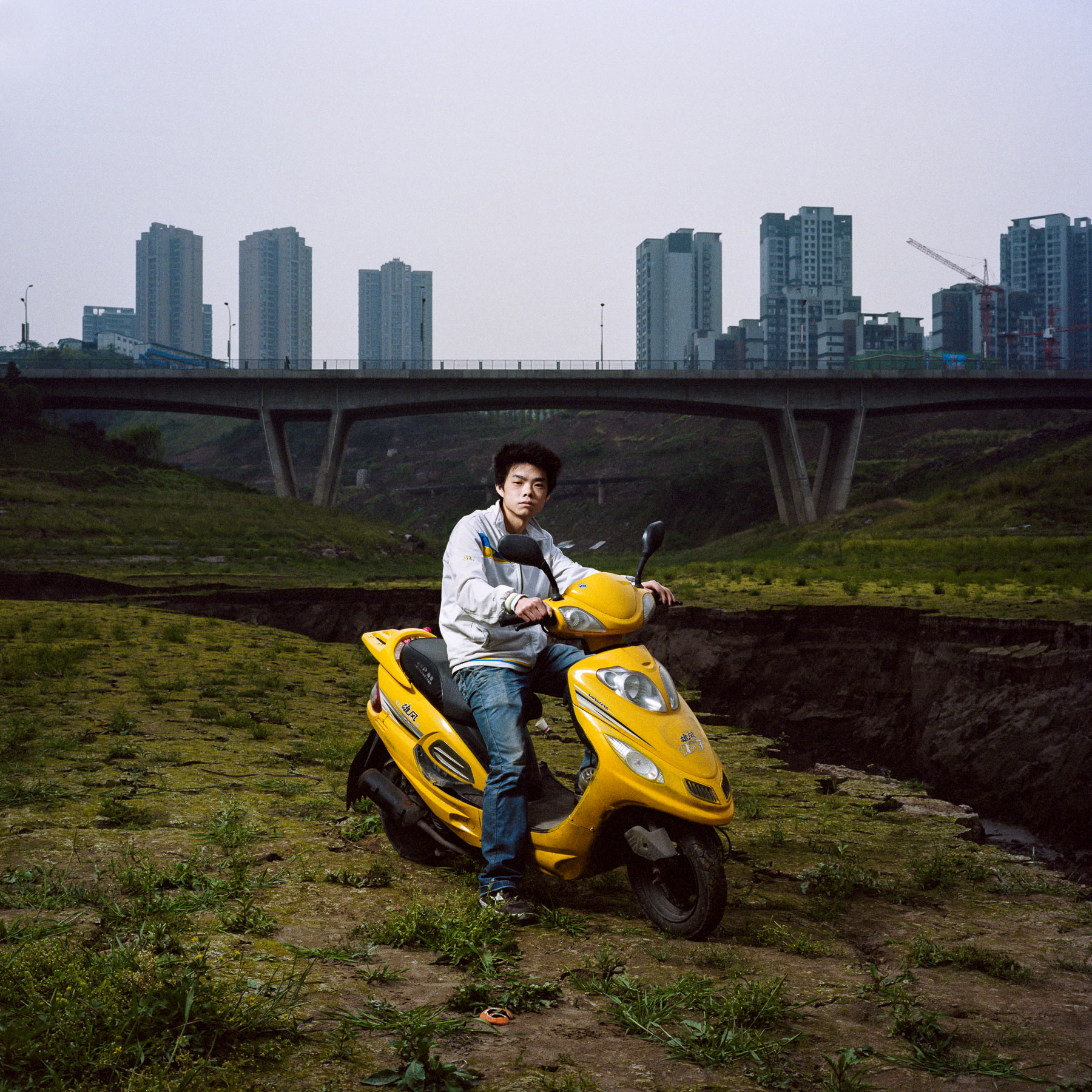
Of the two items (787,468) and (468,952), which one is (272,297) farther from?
(468,952)

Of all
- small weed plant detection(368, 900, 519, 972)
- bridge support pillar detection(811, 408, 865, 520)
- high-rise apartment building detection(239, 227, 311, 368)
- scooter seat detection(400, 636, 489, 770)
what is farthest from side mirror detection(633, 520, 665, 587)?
high-rise apartment building detection(239, 227, 311, 368)

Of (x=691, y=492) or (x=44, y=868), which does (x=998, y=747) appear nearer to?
(x=44, y=868)

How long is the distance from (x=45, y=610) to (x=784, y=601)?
1028 cm

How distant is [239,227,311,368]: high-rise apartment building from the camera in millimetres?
158875

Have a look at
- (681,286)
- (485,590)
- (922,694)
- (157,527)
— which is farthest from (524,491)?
(681,286)

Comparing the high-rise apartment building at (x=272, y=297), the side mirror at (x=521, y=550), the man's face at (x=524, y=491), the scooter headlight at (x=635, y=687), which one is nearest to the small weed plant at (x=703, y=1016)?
the scooter headlight at (x=635, y=687)

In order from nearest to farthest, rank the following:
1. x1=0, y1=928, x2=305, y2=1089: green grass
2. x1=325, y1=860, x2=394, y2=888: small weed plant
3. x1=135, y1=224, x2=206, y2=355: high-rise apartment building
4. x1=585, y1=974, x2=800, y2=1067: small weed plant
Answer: x1=0, y1=928, x2=305, y2=1089: green grass → x1=585, y1=974, x2=800, y2=1067: small weed plant → x1=325, y1=860, x2=394, y2=888: small weed plant → x1=135, y1=224, x2=206, y2=355: high-rise apartment building

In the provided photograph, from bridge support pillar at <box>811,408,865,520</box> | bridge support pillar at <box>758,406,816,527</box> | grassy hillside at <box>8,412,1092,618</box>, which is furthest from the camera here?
bridge support pillar at <box>811,408,865,520</box>

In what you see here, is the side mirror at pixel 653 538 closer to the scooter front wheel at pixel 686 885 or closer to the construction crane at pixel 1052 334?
the scooter front wheel at pixel 686 885

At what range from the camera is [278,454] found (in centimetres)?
5109

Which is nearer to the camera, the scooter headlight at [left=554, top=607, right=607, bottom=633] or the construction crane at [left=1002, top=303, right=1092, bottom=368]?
the scooter headlight at [left=554, top=607, right=607, bottom=633]

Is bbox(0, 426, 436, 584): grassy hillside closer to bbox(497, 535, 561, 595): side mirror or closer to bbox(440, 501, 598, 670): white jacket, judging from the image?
bbox(440, 501, 598, 670): white jacket

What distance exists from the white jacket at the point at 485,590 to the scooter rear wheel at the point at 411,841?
78 centimetres

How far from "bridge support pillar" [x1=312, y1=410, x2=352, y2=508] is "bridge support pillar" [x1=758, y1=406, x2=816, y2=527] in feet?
68.9
